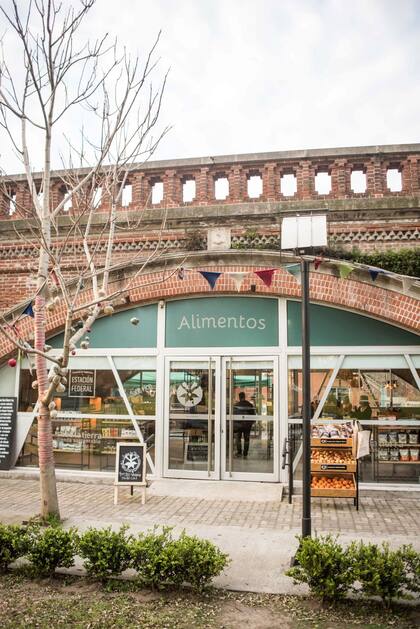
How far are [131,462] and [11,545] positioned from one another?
314cm

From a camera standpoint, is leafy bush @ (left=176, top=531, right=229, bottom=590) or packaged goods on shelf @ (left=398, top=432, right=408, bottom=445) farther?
packaged goods on shelf @ (left=398, top=432, right=408, bottom=445)

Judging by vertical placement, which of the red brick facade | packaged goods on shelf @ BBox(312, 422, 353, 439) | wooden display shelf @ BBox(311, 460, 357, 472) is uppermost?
the red brick facade

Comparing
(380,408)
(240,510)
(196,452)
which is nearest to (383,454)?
(380,408)

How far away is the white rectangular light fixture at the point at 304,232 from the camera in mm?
5879

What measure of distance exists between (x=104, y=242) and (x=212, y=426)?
4.04 metres

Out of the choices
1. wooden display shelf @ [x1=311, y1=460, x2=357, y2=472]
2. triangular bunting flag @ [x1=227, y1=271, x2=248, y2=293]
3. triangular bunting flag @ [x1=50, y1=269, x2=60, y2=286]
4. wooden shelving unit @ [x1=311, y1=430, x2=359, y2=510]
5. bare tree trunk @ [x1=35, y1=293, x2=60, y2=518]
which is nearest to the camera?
bare tree trunk @ [x1=35, y1=293, x2=60, y2=518]

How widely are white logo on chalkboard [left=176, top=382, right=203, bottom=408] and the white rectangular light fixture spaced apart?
4.48 metres

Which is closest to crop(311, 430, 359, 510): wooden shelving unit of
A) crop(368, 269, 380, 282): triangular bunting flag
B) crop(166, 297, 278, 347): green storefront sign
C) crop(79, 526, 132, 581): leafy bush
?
crop(166, 297, 278, 347): green storefront sign

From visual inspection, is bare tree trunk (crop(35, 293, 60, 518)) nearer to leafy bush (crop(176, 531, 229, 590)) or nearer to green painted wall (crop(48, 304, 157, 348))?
leafy bush (crop(176, 531, 229, 590))

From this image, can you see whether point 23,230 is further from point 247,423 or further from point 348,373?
point 348,373

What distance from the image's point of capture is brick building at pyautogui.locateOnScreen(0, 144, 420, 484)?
30.3 ft

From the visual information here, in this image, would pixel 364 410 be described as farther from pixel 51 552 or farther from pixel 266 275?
pixel 51 552

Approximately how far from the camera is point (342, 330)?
31.0ft

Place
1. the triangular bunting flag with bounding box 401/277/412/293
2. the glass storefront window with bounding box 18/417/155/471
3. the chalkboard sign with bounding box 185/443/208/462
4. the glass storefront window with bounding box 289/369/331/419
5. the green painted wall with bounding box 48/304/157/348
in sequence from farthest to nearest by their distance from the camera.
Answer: the green painted wall with bounding box 48/304/157/348
the glass storefront window with bounding box 18/417/155/471
the chalkboard sign with bounding box 185/443/208/462
the glass storefront window with bounding box 289/369/331/419
the triangular bunting flag with bounding box 401/277/412/293
